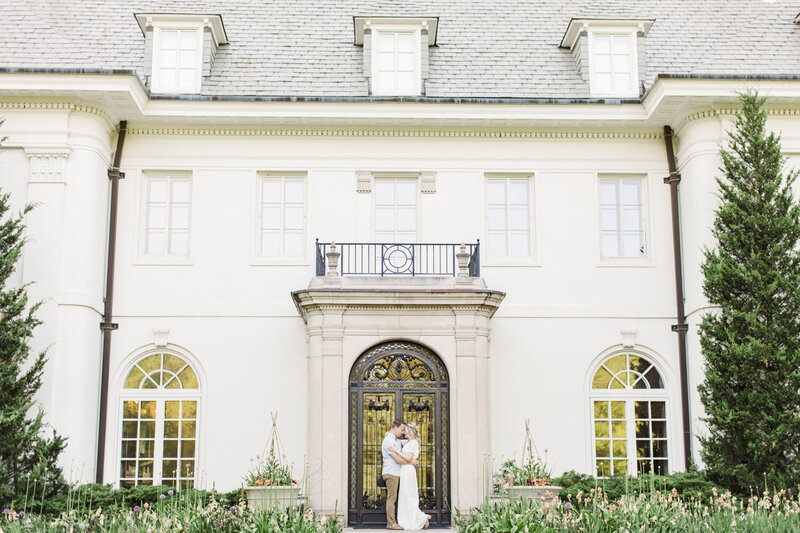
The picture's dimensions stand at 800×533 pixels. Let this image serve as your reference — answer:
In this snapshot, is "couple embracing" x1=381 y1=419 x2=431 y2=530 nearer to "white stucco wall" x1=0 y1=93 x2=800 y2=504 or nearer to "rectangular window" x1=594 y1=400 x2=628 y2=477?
"white stucco wall" x1=0 y1=93 x2=800 y2=504

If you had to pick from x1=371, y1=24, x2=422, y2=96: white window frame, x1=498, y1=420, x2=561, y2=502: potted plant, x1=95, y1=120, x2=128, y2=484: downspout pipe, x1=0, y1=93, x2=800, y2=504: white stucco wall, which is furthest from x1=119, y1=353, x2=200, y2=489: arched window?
x1=371, y1=24, x2=422, y2=96: white window frame

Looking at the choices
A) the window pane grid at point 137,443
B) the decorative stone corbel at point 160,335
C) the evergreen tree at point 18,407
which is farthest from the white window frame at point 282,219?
the evergreen tree at point 18,407

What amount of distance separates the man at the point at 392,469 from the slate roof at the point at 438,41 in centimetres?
669

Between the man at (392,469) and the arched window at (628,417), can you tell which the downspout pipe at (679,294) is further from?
the man at (392,469)

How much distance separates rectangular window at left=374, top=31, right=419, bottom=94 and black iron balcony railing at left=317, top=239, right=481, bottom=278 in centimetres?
321

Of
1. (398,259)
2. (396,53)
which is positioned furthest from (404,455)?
(396,53)

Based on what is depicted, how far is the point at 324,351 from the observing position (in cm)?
1536

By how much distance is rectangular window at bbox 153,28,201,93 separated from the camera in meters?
17.8

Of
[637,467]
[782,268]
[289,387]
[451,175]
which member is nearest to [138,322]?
[289,387]

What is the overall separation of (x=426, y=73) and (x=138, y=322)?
7.11 meters

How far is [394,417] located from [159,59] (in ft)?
26.9

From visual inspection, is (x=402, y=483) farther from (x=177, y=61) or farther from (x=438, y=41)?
(x=438, y=41)

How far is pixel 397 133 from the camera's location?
57.5 ft

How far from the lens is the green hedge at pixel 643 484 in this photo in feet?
46.4
